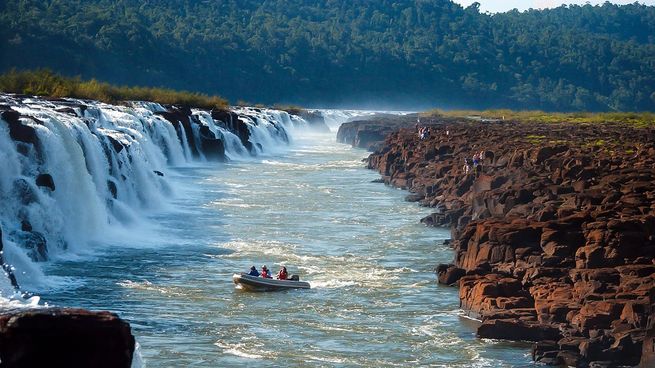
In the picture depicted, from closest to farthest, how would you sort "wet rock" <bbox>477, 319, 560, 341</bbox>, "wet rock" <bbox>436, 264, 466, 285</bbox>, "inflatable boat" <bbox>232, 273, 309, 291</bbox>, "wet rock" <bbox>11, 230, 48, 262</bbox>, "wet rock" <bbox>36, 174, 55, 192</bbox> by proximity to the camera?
1. "wet rock" <bbox>477, 319, 560, 341</bbox>
2. "inflatable boat" <bbox>232, 273, 309, 291</bbox>
3. "wet rock" <bbox>436, 264, 466, 285</bbox>
4. "wet rock" <bbox>11, 230, 48, 262</bbox>
5. "wet rock" <bbox>36, 174, 55, 192</bbox>

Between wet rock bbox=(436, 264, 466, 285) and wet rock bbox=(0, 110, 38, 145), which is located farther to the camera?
wet rock bbox=(0, 110, 38, 145)

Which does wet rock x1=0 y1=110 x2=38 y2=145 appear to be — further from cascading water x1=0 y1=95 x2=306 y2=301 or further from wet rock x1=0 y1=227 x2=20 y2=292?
wet rock x1=0 y1=227 x2=20 y2=292

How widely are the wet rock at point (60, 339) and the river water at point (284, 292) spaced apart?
769 cm

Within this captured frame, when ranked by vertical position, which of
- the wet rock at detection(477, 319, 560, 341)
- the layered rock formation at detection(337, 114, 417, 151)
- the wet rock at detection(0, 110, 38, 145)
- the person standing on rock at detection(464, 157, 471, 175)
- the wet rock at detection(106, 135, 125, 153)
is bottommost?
the layered rock formation at detection(337, 114, 417, 151)

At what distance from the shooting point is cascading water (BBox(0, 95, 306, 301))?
33062 millimetres

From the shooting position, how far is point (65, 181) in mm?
38469

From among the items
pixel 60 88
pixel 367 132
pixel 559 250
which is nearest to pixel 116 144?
pixel 60 88

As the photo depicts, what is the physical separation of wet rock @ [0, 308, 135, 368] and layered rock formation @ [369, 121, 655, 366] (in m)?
10.6

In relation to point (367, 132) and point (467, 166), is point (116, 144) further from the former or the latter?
point (367, 132)

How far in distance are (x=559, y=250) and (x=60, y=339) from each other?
17.2 m

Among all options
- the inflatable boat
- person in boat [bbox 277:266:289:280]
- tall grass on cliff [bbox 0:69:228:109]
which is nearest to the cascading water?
the inflatable boat

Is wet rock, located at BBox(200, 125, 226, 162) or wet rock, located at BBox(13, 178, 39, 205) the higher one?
wet rock, located at BBox(13, 178, 39, 205)

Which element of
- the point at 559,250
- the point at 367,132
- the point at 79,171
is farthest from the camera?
the point at 367,132

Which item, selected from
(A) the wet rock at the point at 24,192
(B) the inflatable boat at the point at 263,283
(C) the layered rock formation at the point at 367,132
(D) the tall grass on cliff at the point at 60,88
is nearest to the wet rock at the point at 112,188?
(A) the wet rock at the point at 24,192
